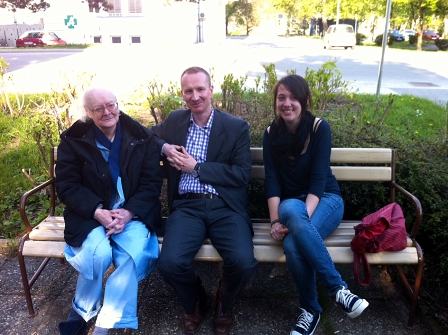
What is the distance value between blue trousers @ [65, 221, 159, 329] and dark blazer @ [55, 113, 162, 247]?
0.44ft

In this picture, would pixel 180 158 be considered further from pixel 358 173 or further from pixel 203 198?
pixel 358 173

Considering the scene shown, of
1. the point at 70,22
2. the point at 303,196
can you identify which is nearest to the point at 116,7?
the point at 70,22

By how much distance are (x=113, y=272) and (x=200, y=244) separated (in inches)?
22.1

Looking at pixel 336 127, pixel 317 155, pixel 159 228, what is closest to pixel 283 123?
pixel 317 155

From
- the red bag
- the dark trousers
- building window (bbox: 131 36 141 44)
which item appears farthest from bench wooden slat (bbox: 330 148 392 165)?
building window (bbox: 131 36 141 44)

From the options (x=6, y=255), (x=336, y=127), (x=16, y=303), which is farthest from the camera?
(x=336, y=127)

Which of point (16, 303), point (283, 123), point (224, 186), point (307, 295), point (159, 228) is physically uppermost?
point (283, 123)

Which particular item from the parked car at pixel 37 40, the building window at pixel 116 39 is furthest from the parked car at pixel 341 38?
the parked car at pixel 37 40

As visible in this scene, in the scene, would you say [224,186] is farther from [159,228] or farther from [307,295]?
[307,295]

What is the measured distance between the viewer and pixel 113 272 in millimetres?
2551

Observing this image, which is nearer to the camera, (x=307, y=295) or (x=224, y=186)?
(x=307, y=295)

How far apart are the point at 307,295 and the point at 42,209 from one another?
2975 millimetres

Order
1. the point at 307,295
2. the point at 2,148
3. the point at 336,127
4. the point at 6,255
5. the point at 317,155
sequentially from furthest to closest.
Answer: the point at 2,148
the point at 336,127
the point at 6,255
the point at 317,155
the point at 307,295

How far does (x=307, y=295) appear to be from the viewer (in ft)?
8.61
